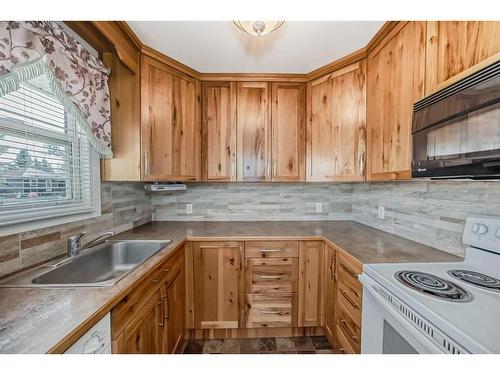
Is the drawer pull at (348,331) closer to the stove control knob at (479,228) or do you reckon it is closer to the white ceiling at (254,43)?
the stove control knob at (479,228)

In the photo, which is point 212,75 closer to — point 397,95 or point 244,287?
point 397,95

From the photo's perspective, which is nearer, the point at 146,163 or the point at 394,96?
the point at 394,96

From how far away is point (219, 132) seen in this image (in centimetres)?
201

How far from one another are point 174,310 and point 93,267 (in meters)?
0.60

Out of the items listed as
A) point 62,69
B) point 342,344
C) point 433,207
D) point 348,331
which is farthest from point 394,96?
point 62,69

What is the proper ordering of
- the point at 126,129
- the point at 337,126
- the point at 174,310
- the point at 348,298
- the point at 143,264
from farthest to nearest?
the point at 337,126 → the point at 126,129 → the point at 174,310 → the point at 348,298 → the point at 143,264

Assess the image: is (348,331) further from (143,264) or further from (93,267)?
(93,267)

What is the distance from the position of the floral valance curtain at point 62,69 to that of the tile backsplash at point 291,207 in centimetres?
51

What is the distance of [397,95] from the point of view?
1271mm

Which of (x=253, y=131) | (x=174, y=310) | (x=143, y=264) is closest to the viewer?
(x=143, y=264)

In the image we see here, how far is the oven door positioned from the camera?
697mm
